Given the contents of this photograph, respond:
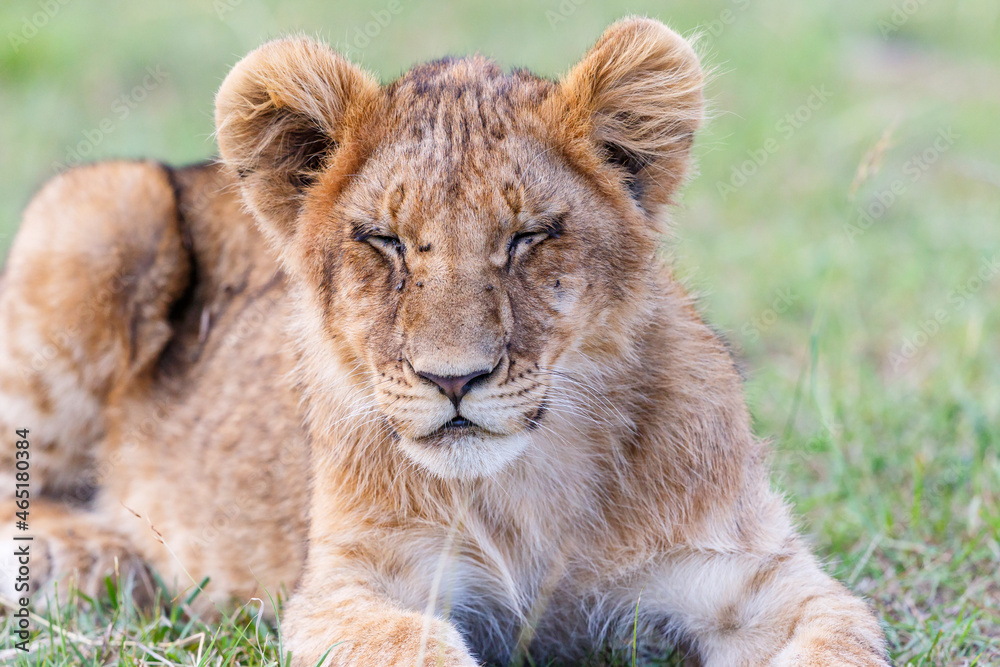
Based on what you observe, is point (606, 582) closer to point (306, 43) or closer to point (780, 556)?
point (780, 556)

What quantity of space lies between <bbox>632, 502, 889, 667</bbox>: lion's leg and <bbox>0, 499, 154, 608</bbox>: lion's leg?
214cm

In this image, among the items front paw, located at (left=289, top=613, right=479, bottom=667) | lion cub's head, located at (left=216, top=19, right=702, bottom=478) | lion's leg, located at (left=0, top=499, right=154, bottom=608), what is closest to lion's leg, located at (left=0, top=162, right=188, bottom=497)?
lion's leg, located at (left=0, top=499, right=154, bottom=608)

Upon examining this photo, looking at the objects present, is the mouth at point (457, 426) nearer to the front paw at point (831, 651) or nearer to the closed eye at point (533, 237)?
the closed eye at point (533, 237)

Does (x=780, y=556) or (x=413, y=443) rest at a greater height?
(x=413, y=443)

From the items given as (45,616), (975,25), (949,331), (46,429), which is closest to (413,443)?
(45,616)

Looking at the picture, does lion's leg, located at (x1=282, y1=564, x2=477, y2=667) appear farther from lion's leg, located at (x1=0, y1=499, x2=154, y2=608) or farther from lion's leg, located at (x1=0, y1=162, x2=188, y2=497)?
lion's leg, located at (x1=0, y1=162, x2=188, y2=497)

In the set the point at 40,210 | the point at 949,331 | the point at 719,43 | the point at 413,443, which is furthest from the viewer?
the point at 719,43

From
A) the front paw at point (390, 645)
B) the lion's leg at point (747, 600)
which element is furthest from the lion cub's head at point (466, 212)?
the lion's leg at point (747, 600)

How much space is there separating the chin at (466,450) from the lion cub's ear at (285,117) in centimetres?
100

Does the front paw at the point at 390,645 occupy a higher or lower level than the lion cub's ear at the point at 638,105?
lower

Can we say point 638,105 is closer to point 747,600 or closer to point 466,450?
point 466,450

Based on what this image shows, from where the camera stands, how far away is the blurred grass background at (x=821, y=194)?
466cm

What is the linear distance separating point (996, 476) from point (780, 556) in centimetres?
179

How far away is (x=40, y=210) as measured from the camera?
5594mm
